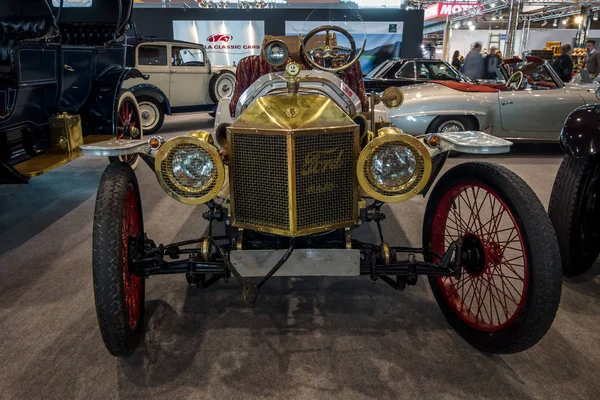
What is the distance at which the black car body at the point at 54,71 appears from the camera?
11.6ft

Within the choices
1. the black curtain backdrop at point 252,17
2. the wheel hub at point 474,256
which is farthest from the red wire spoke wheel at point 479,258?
the black curtain backdrop at point 252,17

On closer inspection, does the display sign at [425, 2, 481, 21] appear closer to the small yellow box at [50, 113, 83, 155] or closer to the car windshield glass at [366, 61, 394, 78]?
the car windshield glass at [366, 61, 394, 78]

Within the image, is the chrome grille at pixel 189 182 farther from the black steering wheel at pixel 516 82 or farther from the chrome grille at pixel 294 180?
the black steering wheel at pixel 516 82

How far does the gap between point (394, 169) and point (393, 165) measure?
18 mm

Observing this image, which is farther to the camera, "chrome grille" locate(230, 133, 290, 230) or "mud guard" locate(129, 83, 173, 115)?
"mud guard" locate(129, 83, 173, 115)

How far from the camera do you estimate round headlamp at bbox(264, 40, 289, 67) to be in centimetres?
240

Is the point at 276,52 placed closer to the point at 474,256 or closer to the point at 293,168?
the point at 293,168

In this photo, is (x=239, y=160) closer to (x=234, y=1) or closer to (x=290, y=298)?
(x=290, y=298)

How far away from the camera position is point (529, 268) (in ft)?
5.71

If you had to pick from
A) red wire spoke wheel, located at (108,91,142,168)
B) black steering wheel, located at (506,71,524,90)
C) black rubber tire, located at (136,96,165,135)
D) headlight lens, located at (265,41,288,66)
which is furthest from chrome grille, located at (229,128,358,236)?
black rubber tire, located at (136,96,165,135)

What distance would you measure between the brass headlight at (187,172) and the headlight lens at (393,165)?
663 mm

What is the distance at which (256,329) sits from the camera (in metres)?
2.18

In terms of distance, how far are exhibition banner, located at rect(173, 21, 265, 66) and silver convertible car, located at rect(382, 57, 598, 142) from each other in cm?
799

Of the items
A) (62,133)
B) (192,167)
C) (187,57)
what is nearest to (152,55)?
(187,57)
